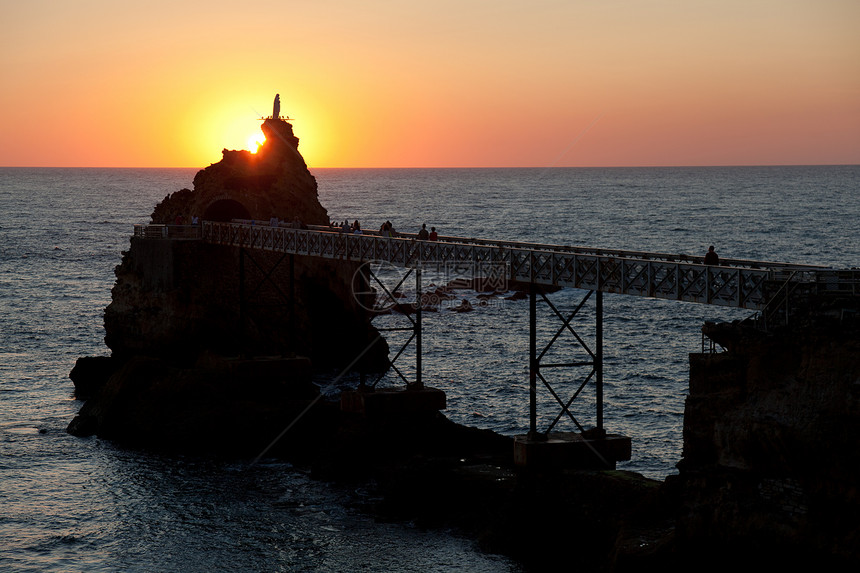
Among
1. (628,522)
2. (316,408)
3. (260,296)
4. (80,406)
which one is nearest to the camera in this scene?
(628,522)

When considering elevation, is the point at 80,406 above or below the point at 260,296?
below

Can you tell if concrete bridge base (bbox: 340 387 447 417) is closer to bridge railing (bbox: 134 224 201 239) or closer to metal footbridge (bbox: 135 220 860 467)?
metal footbridge (bbox: 135 220 860 467)

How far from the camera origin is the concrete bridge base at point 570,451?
31.5m

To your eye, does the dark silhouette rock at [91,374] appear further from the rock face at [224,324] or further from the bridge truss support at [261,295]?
the bridge truss support at [261,295]

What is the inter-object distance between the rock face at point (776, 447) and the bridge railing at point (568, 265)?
5.79 ft

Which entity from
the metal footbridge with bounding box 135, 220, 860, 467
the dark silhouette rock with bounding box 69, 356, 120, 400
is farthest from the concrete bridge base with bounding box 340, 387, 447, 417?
the dark silhouette rock with bounding box 69, 356, 120, 400

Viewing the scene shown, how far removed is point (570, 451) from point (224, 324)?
2402cm

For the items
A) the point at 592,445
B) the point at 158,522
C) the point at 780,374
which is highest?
the point at 780,374

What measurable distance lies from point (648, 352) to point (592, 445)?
28292mm

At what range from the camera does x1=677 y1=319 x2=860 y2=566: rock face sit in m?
21.6

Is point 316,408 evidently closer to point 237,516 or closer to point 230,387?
point 230,387

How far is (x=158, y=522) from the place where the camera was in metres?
33.0

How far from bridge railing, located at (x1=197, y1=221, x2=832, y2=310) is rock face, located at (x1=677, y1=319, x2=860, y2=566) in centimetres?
176

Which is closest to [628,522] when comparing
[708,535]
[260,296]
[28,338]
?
[708,535]
